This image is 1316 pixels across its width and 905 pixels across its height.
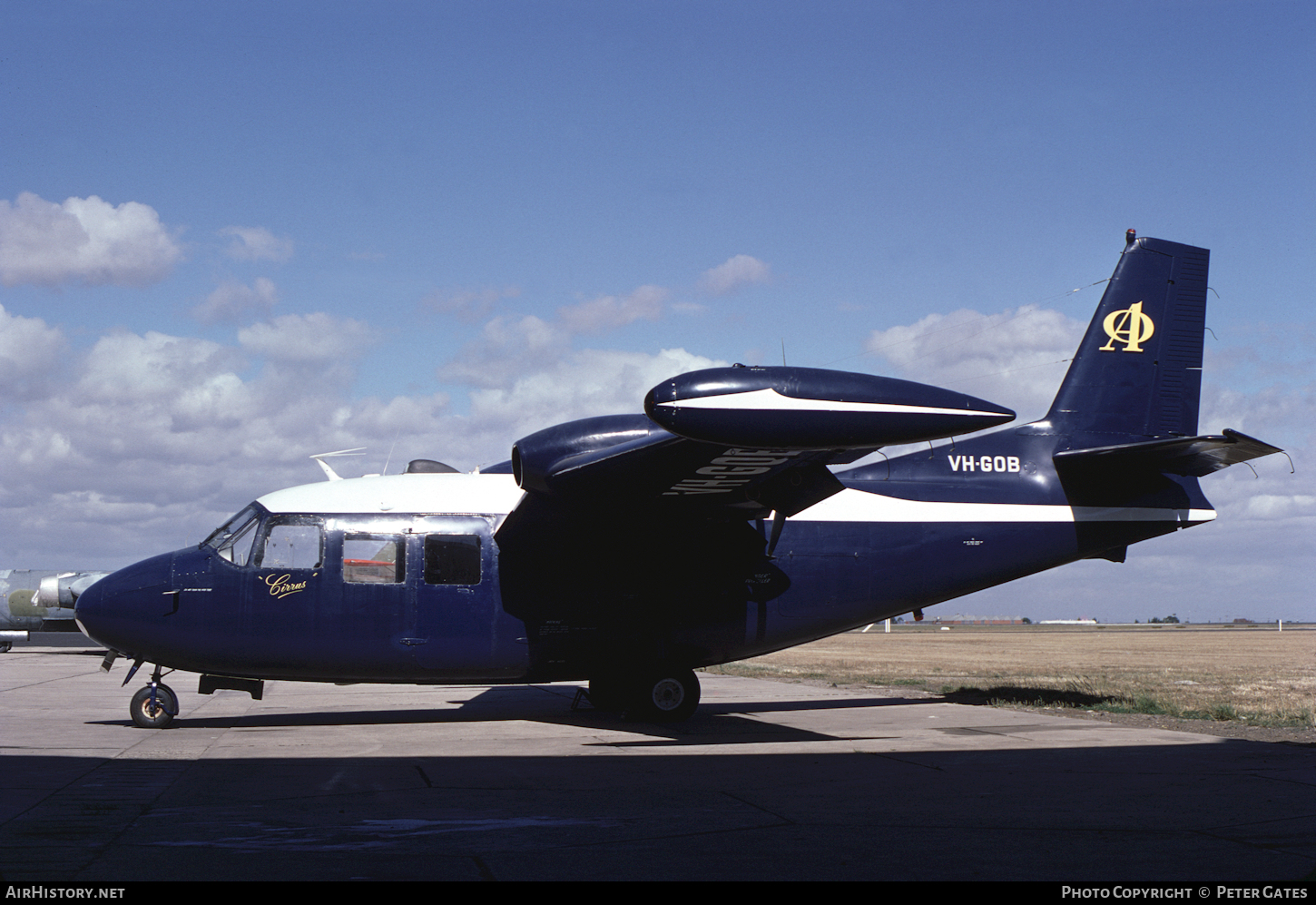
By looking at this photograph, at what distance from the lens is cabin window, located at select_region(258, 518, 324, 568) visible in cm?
1304

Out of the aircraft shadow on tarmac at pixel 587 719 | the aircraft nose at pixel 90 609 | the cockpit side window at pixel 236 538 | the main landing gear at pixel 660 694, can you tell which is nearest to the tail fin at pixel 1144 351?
the aircraft shadow on tarmac at pixel 587 719

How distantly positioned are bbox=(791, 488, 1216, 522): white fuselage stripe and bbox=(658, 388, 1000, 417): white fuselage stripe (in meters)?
5.50

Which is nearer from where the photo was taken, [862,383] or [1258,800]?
[1258,800]

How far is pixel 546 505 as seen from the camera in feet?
42.7

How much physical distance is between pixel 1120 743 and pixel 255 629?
400 inches

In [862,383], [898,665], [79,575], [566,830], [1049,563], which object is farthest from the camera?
[79,575]

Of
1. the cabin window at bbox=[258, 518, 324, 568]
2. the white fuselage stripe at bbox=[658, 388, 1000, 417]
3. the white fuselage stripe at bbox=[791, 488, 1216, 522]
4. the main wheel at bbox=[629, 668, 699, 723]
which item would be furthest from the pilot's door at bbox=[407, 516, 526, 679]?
the white fuselage stripe at bbox=[658, 388, 1000, 417]

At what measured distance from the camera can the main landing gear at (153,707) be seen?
43.0 feet

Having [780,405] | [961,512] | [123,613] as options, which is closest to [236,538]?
[123,613]

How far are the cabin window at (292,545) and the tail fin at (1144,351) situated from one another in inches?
422

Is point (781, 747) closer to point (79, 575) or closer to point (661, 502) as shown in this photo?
point (661, 502)

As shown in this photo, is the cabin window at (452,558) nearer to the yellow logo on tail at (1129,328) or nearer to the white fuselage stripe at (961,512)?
the white fuselage stripe at (961,512)

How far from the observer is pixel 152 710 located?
13.2 m
